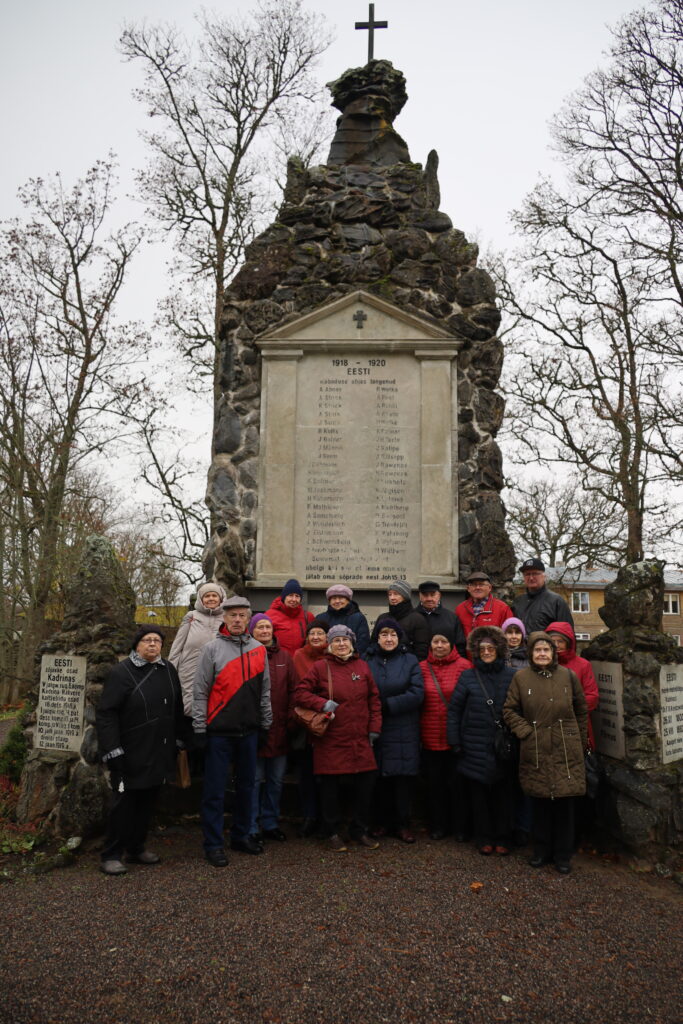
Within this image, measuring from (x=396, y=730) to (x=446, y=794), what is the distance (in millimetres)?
751

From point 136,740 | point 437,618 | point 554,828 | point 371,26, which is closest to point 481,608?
point 437,618

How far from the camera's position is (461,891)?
4.47 metres

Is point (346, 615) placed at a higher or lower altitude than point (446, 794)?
higher

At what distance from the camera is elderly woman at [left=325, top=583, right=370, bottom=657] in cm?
595

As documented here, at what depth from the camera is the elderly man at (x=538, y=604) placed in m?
6.12

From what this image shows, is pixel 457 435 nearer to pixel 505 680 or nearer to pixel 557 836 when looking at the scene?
pixel 505 680

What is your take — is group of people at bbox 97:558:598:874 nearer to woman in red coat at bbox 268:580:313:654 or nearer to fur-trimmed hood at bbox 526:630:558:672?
fur-trimmed hood at bbox 526:630:558:672

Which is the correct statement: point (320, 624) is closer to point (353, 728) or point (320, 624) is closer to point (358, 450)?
point (353, 728)

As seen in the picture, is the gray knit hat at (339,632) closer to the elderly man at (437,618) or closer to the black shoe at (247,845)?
the elderly man at (437,618)

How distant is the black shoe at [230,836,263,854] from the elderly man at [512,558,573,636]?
2.69 metres

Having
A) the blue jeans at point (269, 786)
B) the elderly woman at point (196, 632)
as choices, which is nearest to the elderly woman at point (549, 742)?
the blue jeans at point (269, 786)

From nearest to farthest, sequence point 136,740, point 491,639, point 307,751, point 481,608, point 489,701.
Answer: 1. point 136,740
2. point 489,701
3. point 491,639
4. point 307,751
5. point 481,608

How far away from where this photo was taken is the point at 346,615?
19.7 ft

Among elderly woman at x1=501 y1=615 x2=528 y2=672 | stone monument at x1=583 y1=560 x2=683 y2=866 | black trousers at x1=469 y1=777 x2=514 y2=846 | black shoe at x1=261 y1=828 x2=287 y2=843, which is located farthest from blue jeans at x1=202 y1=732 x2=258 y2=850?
stone monument at x1=583 y1=560 x2=683 y2=866
